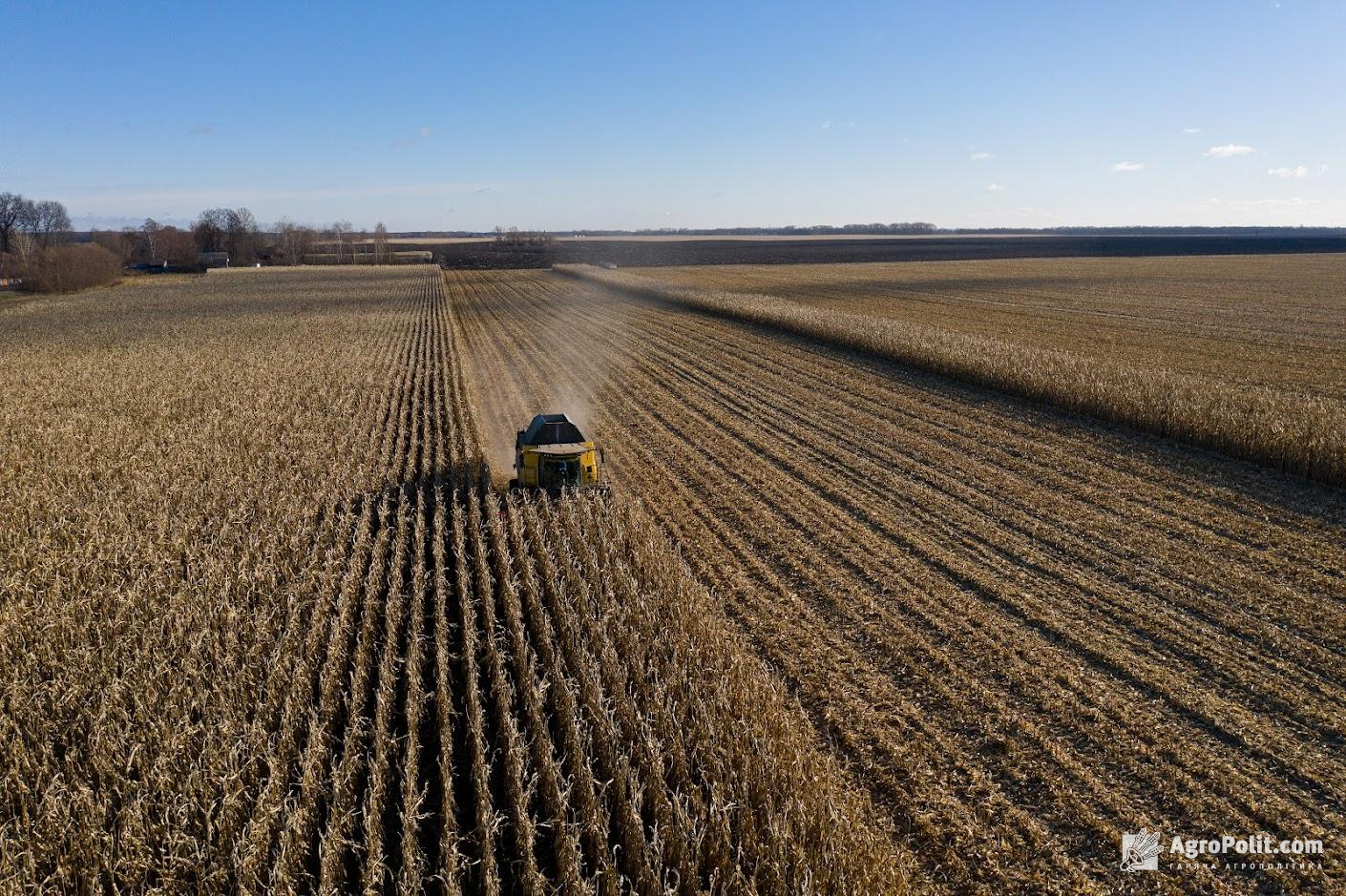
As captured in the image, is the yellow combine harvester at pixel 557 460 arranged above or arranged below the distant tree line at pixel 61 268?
below

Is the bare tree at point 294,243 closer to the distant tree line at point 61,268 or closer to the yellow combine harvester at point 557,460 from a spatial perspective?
the distant tree line at point 61,268

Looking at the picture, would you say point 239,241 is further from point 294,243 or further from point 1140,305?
point 1140,305

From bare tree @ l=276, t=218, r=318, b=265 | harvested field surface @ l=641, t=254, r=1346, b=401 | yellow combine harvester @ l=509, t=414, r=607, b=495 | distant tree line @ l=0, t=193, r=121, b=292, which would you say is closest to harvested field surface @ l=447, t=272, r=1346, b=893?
yellow combine harvester @ l=509, t=414, r=607, b=495

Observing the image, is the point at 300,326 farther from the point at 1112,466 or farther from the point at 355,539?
the point at 1112,466

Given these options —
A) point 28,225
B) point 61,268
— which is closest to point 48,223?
point 28,225

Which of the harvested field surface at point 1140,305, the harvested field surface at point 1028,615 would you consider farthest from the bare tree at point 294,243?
the harvested field surface at point 1028,615
